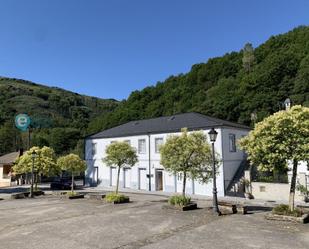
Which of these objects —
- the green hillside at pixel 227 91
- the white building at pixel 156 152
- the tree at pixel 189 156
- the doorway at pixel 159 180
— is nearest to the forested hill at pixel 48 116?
the green hillside at pixel 227 91

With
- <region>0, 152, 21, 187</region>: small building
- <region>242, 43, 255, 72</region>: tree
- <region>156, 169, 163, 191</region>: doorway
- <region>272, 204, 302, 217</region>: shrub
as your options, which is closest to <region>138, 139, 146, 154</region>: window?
<region>156, 169, 163, 191</region>: doorway

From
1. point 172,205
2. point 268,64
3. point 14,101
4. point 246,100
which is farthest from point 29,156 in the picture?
point 14,101

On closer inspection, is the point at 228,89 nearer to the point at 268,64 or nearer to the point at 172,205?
the point at 268,64

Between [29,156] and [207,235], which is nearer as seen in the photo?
[207,235]

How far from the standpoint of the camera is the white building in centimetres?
2569

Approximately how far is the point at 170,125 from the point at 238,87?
121ft

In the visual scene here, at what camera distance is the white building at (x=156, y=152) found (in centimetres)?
2569

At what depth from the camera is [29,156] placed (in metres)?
27.0

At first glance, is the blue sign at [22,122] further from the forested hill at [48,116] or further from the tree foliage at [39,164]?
the forested hill at [48,116]

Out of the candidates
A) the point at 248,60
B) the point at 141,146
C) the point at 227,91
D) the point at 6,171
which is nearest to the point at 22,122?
the point at 6,171

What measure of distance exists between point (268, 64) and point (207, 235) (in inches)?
2236

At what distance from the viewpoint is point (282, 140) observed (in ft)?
44.7

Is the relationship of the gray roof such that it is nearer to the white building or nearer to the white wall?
the white building

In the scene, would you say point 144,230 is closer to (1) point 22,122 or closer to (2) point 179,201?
(2) point 179,201
